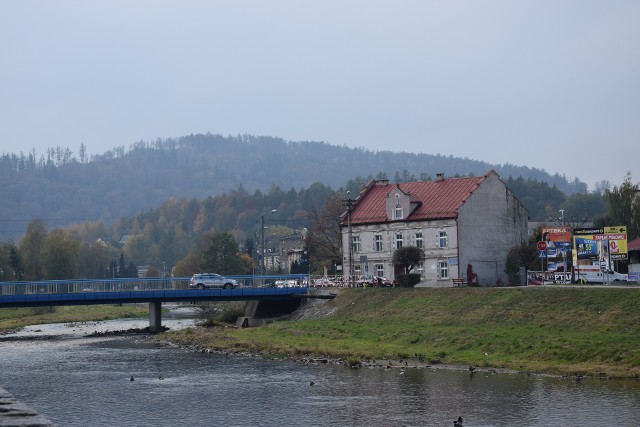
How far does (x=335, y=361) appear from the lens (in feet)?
205

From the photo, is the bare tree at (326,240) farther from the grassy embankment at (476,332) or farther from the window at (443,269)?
the grassy embankment at (476,332)

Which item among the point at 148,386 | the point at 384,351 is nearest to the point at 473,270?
the point at 384,351

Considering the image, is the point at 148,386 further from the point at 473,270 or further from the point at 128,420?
the point at 473,270

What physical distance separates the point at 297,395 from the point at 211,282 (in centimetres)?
6294

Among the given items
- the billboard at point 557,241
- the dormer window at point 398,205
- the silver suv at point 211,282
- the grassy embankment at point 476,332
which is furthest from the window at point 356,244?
the billboard at point 557,241

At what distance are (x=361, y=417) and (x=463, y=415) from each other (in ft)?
14.2

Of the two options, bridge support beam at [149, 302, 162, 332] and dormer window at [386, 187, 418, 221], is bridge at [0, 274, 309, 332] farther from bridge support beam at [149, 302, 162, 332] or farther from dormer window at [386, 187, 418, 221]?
dormer window at [386, 187, 418, 221]

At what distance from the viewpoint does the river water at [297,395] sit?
4125 cm

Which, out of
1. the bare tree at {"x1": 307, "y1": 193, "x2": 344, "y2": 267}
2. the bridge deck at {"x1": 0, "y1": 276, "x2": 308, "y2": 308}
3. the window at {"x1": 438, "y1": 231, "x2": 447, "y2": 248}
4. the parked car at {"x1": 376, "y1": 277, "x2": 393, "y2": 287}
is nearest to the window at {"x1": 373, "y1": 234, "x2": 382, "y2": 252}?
the parked car at {"x1": 376, "y1": 277, "x2": 393, "y2": 287}

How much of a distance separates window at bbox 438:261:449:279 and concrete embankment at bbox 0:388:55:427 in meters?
64.4

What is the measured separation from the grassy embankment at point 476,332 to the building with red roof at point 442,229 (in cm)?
1047

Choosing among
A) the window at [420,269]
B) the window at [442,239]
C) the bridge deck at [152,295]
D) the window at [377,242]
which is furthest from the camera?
the window at [377,242]

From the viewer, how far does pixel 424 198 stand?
102375 mm

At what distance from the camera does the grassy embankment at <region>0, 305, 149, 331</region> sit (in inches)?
5085
